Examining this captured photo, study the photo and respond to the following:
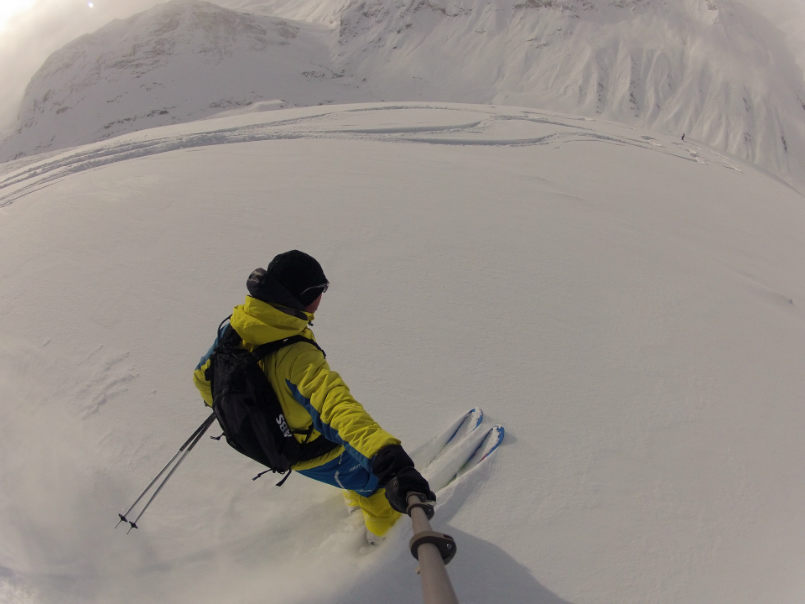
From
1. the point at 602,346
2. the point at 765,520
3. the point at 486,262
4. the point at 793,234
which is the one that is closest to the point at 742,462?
the point at 765,520

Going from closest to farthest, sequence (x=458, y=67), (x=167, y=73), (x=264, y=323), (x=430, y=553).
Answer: (x=430, y=553) → (x=264, y=323) → (x=167, y=73) → (x=458, y=67)

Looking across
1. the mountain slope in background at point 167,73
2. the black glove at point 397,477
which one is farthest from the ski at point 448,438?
the mountain slope in background at point 167,73

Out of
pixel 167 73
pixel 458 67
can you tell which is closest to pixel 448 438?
pixel 458 67

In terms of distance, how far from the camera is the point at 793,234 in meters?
6.12

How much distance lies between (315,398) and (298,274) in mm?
482

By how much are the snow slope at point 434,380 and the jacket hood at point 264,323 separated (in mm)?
989

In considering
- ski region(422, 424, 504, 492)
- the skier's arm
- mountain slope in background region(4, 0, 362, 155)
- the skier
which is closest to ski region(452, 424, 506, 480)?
ski region(422, 424, 504, 492)

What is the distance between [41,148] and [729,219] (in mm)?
67147

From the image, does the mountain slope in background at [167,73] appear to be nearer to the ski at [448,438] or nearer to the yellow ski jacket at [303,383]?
the ski at [448,438]

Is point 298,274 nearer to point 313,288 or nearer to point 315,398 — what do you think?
point 313,288

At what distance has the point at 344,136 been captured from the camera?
830cm

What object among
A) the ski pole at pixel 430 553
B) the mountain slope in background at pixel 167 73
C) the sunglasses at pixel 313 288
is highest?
the mountain slope in background at pixel 167 73

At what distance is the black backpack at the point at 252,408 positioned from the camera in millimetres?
1589

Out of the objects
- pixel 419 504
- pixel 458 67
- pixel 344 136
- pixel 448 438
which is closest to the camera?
pixel 419 504
